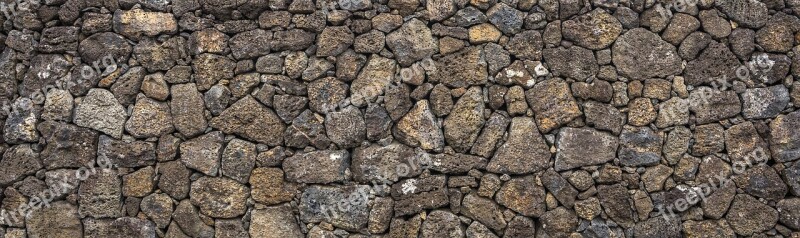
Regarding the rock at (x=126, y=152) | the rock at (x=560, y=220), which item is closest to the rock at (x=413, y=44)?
the rock at (x=560, y=220)

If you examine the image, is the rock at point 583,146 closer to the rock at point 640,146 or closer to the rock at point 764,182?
the rock at point 640,146

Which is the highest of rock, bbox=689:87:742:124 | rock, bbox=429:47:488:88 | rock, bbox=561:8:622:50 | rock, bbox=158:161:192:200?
rock, bbox=561:8:622:50

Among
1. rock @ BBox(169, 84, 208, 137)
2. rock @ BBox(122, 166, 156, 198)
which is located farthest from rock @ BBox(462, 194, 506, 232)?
rock @ BBox(122, 166, 156, 198)

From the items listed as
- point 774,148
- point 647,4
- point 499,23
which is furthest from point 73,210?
point 774,148

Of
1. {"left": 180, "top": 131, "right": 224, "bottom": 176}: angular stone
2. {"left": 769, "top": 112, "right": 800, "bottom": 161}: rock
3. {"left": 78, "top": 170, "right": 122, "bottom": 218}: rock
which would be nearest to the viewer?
{"left": 769, "top": 112, "right": 800, "bottom": 161}: rock

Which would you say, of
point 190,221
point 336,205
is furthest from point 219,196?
point 336,205

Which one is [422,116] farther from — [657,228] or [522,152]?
[657,228]

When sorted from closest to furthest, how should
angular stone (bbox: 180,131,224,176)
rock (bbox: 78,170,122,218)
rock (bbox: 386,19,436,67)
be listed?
rock (bbox: 386,19,436,67) → angular stone (bbox: 180,131,224,176) → rock (bbox: 78,170,122,218)

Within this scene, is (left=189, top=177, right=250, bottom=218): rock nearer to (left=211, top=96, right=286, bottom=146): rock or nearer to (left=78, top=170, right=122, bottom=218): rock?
(left=211, top=96, right=286, bottom=146): rock
